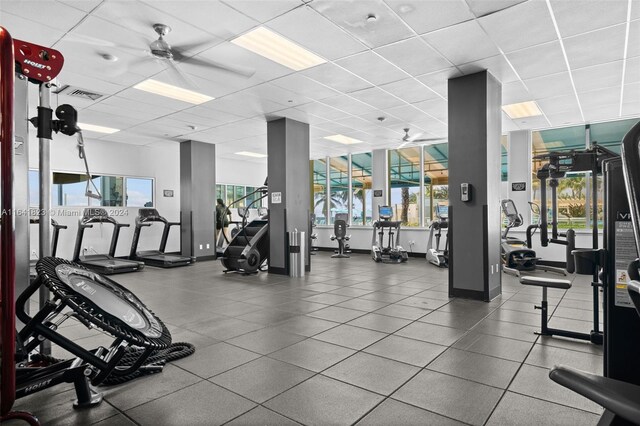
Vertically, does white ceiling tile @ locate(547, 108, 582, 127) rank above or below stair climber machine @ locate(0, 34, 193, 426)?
above

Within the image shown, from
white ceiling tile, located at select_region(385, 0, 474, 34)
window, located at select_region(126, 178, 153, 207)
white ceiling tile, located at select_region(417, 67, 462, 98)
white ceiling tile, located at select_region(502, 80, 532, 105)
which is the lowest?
window, located at select_region(126, 178, 153, 207)

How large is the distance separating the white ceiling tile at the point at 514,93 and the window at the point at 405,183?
4319 millimetres

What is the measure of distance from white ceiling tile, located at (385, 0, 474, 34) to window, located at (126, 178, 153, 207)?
9.04 m

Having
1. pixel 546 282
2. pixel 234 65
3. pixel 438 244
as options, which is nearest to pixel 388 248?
pixel 438 244

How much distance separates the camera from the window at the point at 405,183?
10930mm

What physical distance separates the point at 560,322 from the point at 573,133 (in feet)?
21.1

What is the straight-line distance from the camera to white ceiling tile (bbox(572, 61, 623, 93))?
199 inches

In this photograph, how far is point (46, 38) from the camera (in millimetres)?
4219

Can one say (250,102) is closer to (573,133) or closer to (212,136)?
(212,136)

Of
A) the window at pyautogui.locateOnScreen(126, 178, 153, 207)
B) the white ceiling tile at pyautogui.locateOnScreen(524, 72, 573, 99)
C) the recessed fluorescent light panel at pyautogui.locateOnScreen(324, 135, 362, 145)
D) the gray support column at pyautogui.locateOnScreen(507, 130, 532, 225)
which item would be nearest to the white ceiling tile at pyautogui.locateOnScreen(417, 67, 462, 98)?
the white ceiling tile at pyautogui.locateOnScreen(524, 72, 573, 99)

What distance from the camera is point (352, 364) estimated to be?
2.91m

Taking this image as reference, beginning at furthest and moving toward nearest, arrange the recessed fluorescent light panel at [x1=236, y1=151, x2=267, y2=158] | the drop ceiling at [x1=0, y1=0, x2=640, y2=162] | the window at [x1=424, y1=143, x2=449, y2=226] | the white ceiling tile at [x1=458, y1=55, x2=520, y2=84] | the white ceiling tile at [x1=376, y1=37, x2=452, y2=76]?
the recessed fluorescent light panel at [x1=236, y1=151, x2=267, y2=158] → the window at [x1=424, y1=143, x2=449, y2=226] → the white ceiling tile at [x1=458, y1=55, x2=520, y2=84] → the white ceiling tile at [x1=376, y1=37, x2=452, y2=76] → the drop ceiling at [x1=0, y1=0, x2=640, y2=162]

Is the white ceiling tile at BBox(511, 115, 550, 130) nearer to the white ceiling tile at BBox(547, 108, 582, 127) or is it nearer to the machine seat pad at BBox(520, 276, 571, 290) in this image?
the white ceiling tile at BBox(547, 108, 582, 127)

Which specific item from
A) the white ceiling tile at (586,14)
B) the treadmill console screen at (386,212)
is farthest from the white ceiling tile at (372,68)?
the treadmill console screen at (386,212)
